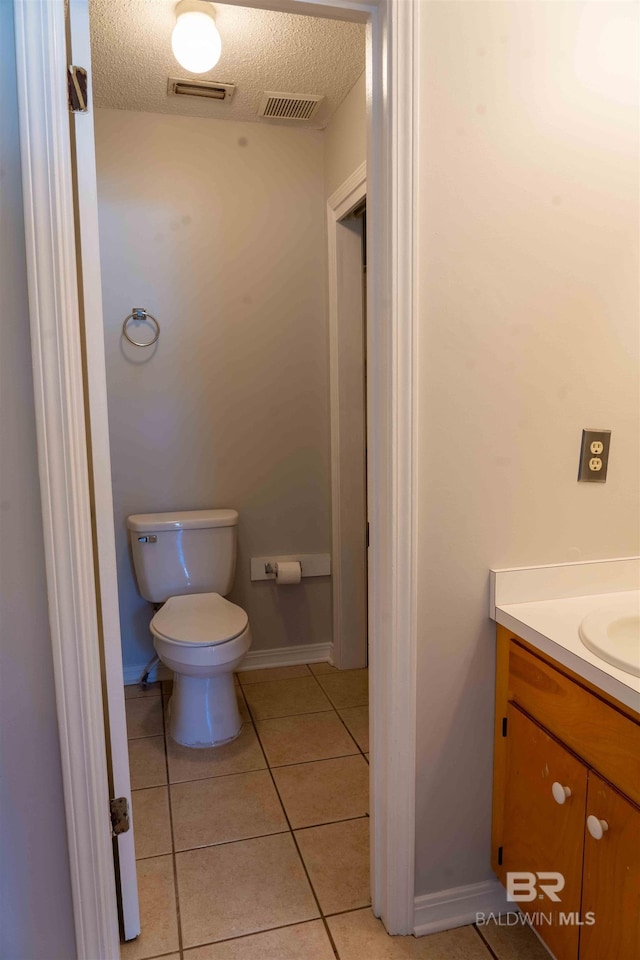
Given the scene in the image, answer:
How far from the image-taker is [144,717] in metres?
2.54

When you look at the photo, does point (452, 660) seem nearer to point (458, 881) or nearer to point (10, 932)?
point (458, 881)

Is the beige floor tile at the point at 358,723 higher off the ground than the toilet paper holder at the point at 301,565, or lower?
lower

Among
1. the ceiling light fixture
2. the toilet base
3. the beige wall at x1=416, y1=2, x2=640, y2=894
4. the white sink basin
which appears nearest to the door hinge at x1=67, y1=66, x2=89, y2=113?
the beige wall at x1=416, y1=2, x2=640, y2=894

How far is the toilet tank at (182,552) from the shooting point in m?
2.57

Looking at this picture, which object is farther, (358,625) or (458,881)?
(358,625)

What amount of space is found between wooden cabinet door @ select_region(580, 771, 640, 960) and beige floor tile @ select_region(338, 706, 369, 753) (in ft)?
3.80

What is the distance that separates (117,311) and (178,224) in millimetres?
445

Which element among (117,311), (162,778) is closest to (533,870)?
(162,778)

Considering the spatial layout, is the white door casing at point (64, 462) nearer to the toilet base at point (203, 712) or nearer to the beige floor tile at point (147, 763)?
the beige floor tile at point (147, 763)

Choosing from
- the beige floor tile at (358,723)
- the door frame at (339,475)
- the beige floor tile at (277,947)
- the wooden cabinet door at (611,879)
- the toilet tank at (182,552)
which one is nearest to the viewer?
the wooden cabinet door at (611,879)

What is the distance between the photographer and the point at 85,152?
1222 mm

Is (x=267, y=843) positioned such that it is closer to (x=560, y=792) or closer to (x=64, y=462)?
(x=560, y=792)

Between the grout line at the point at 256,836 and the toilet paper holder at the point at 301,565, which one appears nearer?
the grout line at the point at 256,836

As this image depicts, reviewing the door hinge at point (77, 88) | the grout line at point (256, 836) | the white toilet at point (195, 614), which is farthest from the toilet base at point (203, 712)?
the door hinge at point (77, 88)
